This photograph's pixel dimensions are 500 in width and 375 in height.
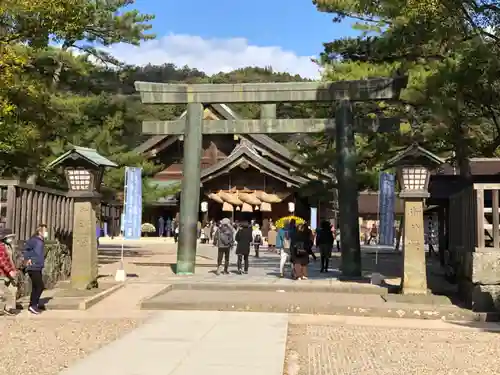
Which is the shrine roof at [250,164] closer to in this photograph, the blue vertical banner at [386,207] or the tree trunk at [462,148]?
the blue vertical banner at [386,207]

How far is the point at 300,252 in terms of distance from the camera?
14453mm

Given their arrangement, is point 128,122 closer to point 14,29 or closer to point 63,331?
point 14,29

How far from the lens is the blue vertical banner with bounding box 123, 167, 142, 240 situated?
16.2 meters

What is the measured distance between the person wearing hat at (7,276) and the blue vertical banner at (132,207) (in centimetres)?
597

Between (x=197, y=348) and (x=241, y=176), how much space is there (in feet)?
92.4

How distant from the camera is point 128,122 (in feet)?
70.1

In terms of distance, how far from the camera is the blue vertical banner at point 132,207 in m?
16.2

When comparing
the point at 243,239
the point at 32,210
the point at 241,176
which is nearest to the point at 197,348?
the point at 32,210

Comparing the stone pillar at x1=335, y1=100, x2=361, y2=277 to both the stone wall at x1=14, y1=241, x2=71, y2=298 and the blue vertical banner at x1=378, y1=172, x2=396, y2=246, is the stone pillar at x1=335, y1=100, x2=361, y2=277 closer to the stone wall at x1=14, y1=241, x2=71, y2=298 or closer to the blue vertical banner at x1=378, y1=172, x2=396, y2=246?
the blue vertical banner at x1=378, y1=172, x2=396, y2=246

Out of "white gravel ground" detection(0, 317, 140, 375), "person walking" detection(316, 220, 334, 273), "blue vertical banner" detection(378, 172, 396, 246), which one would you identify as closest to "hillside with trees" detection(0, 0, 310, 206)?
"white gravel ground" detection(0, 317, 140, 375)

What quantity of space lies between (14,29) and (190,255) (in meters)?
7.01

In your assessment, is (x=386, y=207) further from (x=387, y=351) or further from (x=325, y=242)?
(x=387, y=351)

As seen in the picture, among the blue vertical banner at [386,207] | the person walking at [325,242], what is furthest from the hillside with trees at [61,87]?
the blue vertical banner at [386,207]

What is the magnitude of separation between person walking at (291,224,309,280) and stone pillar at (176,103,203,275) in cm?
275
